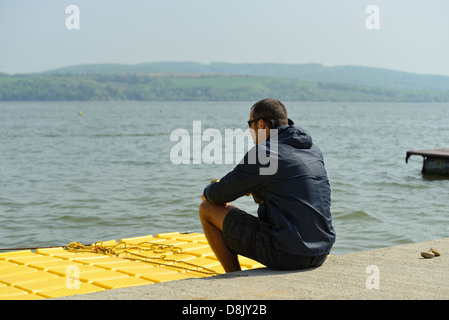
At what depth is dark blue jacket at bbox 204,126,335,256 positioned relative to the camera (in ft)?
14.4

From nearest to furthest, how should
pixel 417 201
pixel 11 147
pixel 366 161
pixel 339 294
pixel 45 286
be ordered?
1. pixel 339 294
2. pixel 45 286
3. pixel 417 201
4. pixel 366 161
5. pixel 11 147

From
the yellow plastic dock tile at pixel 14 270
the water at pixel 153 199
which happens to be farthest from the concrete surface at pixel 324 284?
the water at pixel 153 199

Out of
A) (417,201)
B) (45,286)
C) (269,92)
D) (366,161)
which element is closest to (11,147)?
(366,161)

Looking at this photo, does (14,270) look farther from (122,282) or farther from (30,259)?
(122,282)

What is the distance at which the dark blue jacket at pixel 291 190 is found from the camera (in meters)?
4.39

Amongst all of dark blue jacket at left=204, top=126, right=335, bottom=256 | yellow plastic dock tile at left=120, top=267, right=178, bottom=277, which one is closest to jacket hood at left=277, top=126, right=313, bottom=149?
dark blue jacket at left=204, top=126, right=335, bottom=256

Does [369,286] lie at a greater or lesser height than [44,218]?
greater

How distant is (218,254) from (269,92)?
16636 centimetres

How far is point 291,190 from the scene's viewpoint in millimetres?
4395

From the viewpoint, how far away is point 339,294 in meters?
3.96

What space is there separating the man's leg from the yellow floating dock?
92 centimetres

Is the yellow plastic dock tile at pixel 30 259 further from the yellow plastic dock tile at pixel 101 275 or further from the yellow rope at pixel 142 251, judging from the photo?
the yellow plastic dock tile at pixel 101 275

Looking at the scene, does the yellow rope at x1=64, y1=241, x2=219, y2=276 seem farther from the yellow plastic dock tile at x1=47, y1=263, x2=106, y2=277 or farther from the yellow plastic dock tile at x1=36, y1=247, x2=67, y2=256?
the yellow plastic dock tile at x1=47, y1=263, x2=106, y2=277
